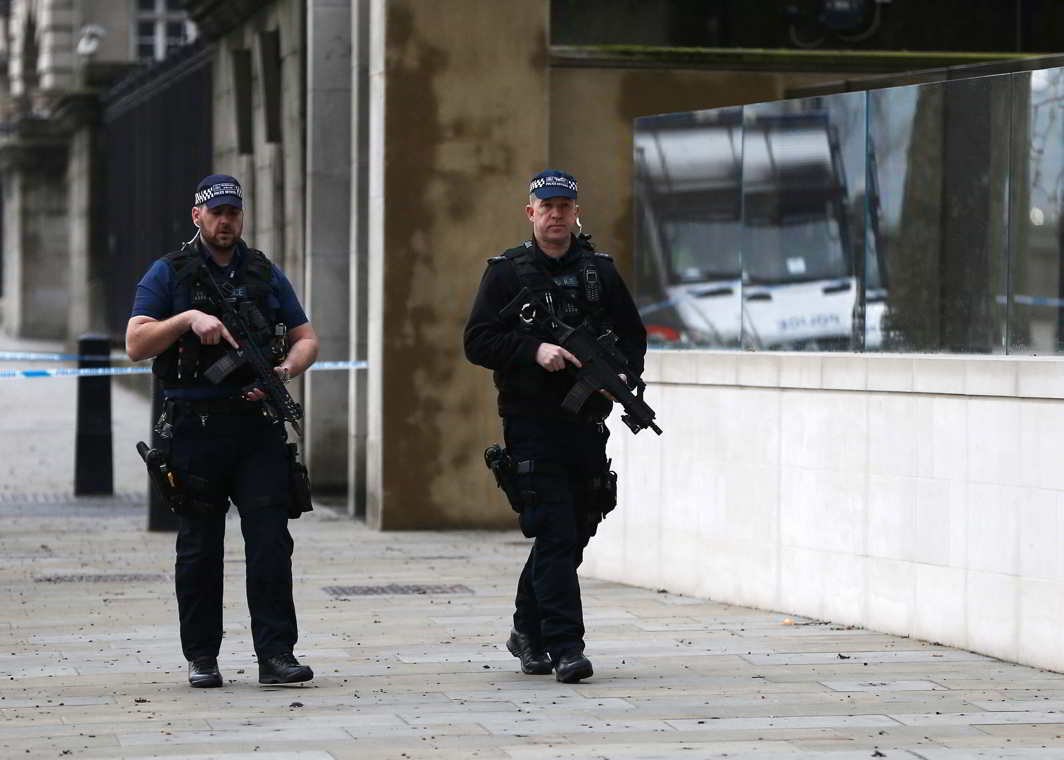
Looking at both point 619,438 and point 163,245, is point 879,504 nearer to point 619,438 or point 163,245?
point 619,438

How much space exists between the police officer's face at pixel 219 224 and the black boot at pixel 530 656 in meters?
1.89

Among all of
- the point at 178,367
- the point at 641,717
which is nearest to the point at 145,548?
the point at 178,367

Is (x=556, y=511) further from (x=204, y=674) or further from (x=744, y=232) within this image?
(x=744, y=232)

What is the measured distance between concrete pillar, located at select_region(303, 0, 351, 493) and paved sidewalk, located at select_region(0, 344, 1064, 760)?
438 cm

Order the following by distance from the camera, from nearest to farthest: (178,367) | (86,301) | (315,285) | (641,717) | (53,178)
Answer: (641,717) → (178,367) → (315,285) → (86,301) → (53,178)

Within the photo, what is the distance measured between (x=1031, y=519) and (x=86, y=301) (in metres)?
30.6

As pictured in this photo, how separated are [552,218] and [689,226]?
413 centimetres

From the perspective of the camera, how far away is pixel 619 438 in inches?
476

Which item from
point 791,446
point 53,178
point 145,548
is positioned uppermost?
point 53,178

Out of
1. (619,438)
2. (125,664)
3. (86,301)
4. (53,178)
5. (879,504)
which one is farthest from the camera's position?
(53,178)

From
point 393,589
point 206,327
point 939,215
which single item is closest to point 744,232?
point 939,215

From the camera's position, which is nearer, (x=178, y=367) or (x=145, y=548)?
(x=178, y=367)

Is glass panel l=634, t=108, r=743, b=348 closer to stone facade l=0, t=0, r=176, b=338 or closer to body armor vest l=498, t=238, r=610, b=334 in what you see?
body armor vest l=498, t=238, r=610, b=334

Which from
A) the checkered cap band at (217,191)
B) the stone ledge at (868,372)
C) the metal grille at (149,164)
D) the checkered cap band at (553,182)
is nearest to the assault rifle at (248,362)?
the checkered cap band at (217,191)
